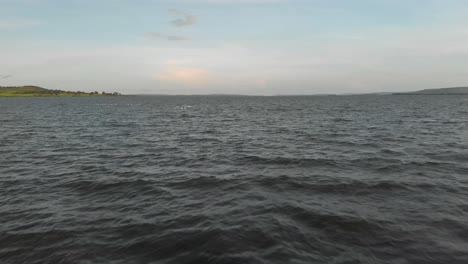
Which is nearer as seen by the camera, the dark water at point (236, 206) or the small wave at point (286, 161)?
the dark water at point (236, 206)

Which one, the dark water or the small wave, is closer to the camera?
the dark water

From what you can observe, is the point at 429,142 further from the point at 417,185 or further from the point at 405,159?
the point at 417,185

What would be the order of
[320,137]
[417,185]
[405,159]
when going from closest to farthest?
[417,185]
[405,159]
[320,137]

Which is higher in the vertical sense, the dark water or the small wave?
the small wave

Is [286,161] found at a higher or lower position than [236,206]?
higher

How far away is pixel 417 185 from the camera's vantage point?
52.1 ft

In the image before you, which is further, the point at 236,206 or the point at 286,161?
the point at 286,161

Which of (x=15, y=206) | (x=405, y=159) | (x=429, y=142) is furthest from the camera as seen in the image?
(x=429, y=142)

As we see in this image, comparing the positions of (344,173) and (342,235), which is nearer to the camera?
(342,235)

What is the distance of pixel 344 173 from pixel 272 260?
10992 mm

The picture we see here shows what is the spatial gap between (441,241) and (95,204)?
13.9m

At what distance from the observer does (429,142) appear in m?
28.9

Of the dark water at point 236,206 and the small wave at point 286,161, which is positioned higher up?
the small wave at point 286,161

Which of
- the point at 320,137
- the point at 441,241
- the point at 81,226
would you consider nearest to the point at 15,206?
the point at 81,226
